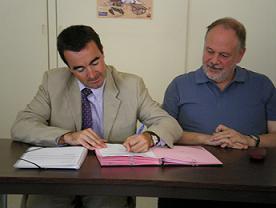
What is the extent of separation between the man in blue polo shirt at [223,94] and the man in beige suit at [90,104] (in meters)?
0.29

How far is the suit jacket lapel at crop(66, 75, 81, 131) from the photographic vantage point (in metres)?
1.69

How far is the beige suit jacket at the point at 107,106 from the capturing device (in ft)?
5.54

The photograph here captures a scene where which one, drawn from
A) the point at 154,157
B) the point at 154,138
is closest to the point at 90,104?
the point at 154,138

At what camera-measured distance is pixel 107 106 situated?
1.72 metres

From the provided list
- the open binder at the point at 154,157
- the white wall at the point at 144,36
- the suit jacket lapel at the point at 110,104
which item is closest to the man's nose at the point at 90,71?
the suit jacket lapel at the point at 110,104

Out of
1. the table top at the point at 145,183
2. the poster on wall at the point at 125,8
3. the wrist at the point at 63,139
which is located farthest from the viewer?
the poster on wall at the point at 125,8

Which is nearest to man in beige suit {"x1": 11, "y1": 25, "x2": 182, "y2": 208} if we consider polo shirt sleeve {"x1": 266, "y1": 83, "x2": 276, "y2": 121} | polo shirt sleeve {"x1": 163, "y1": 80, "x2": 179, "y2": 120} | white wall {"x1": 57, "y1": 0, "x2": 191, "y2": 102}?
polo shirt sleeve {"x1": 163, "y1": 80, "x2": 179, "y2": 120}

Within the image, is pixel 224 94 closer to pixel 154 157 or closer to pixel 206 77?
pixel 206 77

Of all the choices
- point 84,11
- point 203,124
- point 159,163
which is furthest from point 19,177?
point 84,11

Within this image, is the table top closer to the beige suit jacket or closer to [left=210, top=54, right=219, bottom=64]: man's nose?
the beige suit jacket

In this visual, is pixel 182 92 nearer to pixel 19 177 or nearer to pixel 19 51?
pixel 19 177

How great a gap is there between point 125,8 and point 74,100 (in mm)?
1395

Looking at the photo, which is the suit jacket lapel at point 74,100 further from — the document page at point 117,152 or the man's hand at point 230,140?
the man's hand at point 230,140

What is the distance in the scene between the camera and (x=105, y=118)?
171 cm
